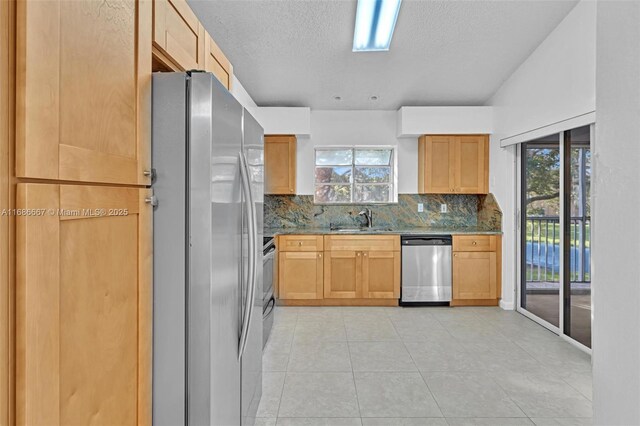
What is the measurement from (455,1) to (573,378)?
301cm

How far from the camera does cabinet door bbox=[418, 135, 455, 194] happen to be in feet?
15.3

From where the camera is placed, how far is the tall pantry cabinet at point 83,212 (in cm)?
63

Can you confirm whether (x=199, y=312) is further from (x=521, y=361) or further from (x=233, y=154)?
(x=521, y=361)

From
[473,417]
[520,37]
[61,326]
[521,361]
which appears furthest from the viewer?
[520,37]

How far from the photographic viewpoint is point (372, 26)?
10.3 feet

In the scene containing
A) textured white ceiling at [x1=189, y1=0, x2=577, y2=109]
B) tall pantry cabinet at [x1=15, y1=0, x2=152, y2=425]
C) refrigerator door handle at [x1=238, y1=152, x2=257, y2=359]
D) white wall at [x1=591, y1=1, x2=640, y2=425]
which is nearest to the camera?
white wall at [x1=591, y1=1, x2=640, y2=425]

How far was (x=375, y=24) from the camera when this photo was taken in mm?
3098

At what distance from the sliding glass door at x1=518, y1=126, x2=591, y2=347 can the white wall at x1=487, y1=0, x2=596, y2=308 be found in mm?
150

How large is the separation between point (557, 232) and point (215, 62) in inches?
134

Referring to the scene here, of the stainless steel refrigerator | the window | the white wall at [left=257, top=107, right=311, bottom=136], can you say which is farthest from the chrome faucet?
the stainless steel refrigerator

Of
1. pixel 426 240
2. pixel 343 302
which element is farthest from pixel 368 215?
pixel 343 302

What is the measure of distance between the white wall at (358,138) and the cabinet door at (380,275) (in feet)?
3.64

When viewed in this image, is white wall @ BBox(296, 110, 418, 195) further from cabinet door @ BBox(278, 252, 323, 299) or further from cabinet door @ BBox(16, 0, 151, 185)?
cabinet door @ BBox(16, 0, 151, 185)

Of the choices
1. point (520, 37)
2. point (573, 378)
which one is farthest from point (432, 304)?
point (520, 37)
